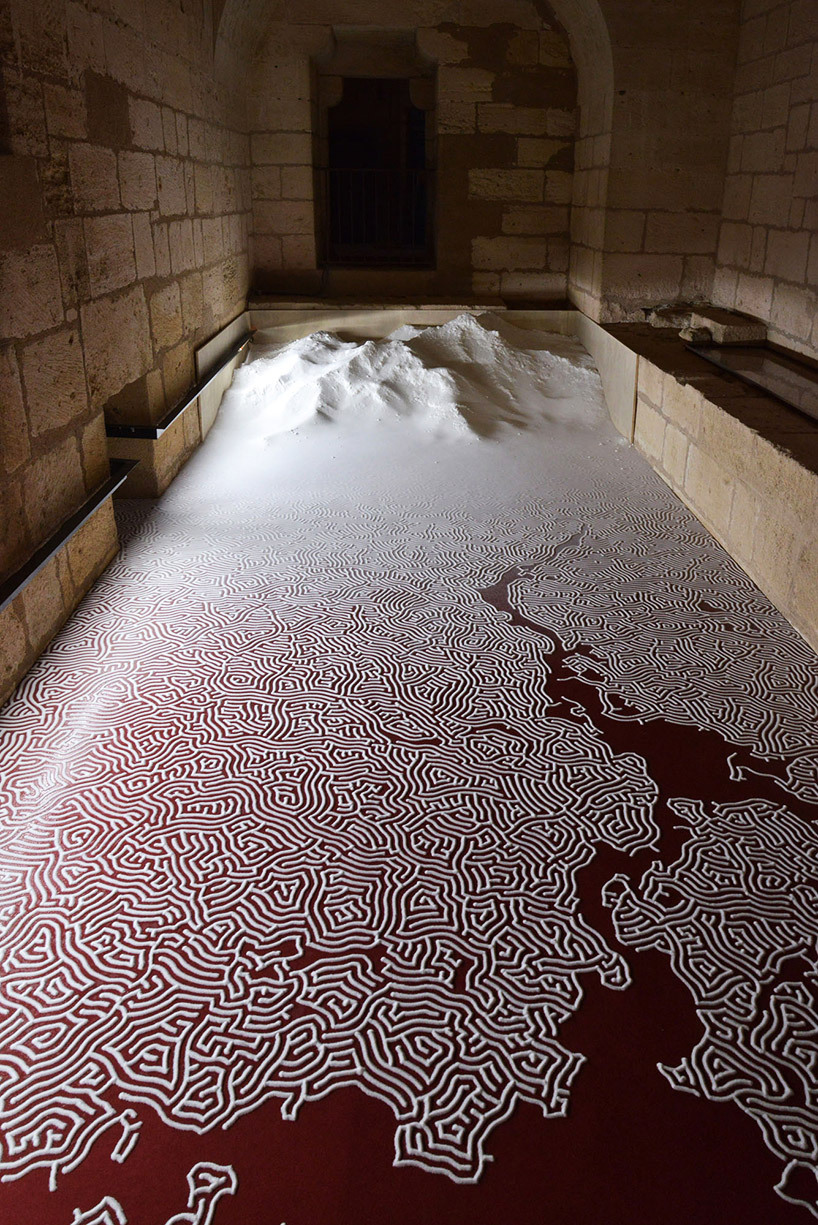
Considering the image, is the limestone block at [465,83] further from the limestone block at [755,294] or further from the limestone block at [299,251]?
the limestone block at [755,294]

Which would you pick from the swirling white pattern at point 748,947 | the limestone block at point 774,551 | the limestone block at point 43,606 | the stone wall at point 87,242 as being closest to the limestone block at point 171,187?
the stone wall at point 87,242

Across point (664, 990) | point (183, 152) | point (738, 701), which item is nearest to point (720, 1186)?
point (664, 990)

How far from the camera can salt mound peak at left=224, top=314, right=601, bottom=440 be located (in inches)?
196

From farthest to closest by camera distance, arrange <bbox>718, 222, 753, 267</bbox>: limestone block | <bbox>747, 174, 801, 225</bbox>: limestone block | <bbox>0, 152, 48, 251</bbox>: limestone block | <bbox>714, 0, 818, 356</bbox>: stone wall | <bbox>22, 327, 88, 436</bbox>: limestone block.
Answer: <bbox>718, 222, 753, 267</bbox>: limestone block → <bbox>747, 174, 801, 225</bbox>: limestone block → <bbox>714, 0, 818, 356</bbox>: stone wall → <bbox>22, 327, 88, 436</bbox>: limestone block → <bbox>0, 152, 48, 251</bbox>: limestone block

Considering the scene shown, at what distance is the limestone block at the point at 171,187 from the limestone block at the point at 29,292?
1.51m

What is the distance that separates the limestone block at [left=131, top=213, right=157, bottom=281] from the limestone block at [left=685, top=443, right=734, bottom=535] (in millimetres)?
2392

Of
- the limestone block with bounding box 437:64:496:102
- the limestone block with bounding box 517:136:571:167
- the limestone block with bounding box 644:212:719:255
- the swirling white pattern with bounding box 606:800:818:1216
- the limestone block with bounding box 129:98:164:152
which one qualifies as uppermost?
the limestone block with bounding box 437:64:496:102

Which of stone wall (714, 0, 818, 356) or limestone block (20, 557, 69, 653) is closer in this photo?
limestone block (20, 557, 69, 653)

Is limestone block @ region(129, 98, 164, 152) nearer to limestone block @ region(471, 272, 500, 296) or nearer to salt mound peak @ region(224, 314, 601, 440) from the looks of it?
salt mound peak @ region(224, 314, 601, 440)

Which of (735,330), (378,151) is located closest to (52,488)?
(735,330)

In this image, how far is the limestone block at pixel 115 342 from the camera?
3.17m

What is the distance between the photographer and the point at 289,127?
643 centimetres

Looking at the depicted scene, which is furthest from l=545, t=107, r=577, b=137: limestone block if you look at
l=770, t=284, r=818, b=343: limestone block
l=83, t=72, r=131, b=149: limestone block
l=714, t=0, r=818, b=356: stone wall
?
l=83, t=72, r=131, b=149: limestone block

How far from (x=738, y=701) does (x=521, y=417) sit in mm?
2982
